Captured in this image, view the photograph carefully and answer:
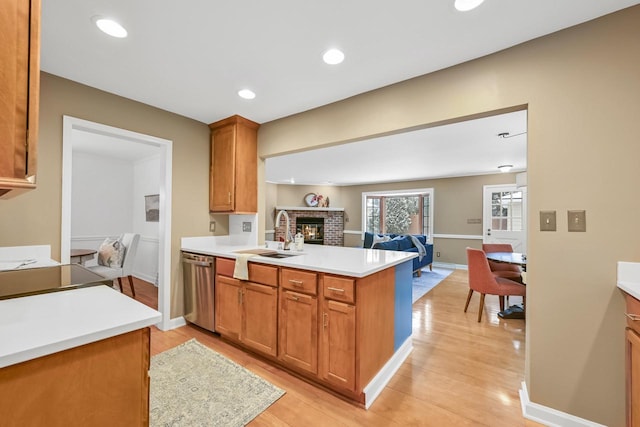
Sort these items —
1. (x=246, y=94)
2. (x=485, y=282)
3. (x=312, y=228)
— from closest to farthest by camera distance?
(x=246, y=94) → (x=485, y=282) → (x=312, y=228)

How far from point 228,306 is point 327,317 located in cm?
112

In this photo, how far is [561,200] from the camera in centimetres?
157

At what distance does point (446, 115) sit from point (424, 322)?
7.74 feet

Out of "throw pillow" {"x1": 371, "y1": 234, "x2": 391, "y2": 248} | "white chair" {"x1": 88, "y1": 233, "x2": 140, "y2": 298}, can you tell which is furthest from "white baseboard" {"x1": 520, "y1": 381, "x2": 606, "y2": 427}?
"throw pillow" {"x1": 371, "y1": 234, "x2": 391, "y2": 248}

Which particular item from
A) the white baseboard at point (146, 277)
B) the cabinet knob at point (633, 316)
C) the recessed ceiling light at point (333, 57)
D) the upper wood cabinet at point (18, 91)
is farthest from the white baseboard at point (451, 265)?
the upper wood cabinet at point (18, 91)

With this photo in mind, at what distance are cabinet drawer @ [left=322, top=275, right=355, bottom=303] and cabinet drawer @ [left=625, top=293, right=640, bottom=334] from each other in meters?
1.33

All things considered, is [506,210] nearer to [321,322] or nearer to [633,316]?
[633,316]

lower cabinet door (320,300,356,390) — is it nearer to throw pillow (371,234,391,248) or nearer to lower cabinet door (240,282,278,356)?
lower cabinet door (240,282,278,356)

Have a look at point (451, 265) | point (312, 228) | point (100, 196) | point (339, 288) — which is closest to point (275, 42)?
point (339, 288)

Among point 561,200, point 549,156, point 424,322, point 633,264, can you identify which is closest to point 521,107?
point 549,156

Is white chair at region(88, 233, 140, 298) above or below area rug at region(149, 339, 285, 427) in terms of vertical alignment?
above

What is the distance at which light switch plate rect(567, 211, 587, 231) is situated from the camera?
1518 mm

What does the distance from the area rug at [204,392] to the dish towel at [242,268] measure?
69cm

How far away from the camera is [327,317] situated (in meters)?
1.82
